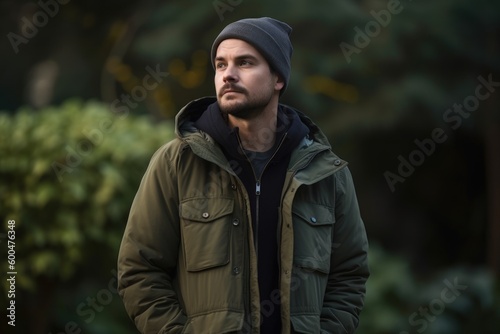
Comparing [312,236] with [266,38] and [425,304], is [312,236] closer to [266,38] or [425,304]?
[266,38]

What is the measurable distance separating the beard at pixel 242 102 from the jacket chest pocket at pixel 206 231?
1.03 feet

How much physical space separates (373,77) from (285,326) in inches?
248

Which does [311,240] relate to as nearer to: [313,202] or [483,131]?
[313,202]

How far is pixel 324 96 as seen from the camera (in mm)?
9523

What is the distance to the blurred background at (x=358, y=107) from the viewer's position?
7.05 metres

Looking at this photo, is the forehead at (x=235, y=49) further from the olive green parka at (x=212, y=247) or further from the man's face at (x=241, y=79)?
the olive green parka at (x=212, y=247)

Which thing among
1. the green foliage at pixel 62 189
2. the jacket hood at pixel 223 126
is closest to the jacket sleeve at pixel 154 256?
the jacket hood at pixel 223 126

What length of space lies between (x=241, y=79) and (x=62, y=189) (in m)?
3.06

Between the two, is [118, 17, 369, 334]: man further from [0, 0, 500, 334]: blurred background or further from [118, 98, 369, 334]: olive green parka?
[0, 0, 500, 334]: blurred background

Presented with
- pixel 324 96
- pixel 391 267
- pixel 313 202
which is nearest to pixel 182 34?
pixel 324 96

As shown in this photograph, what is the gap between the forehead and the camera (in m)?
3.50

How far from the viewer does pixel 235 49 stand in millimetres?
3504

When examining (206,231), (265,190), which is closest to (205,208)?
(206,231)

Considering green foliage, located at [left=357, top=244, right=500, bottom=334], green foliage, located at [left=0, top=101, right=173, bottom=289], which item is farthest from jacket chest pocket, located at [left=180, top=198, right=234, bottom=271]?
green foliage, located at [left=357, top=244, right=500, bottom=334]
